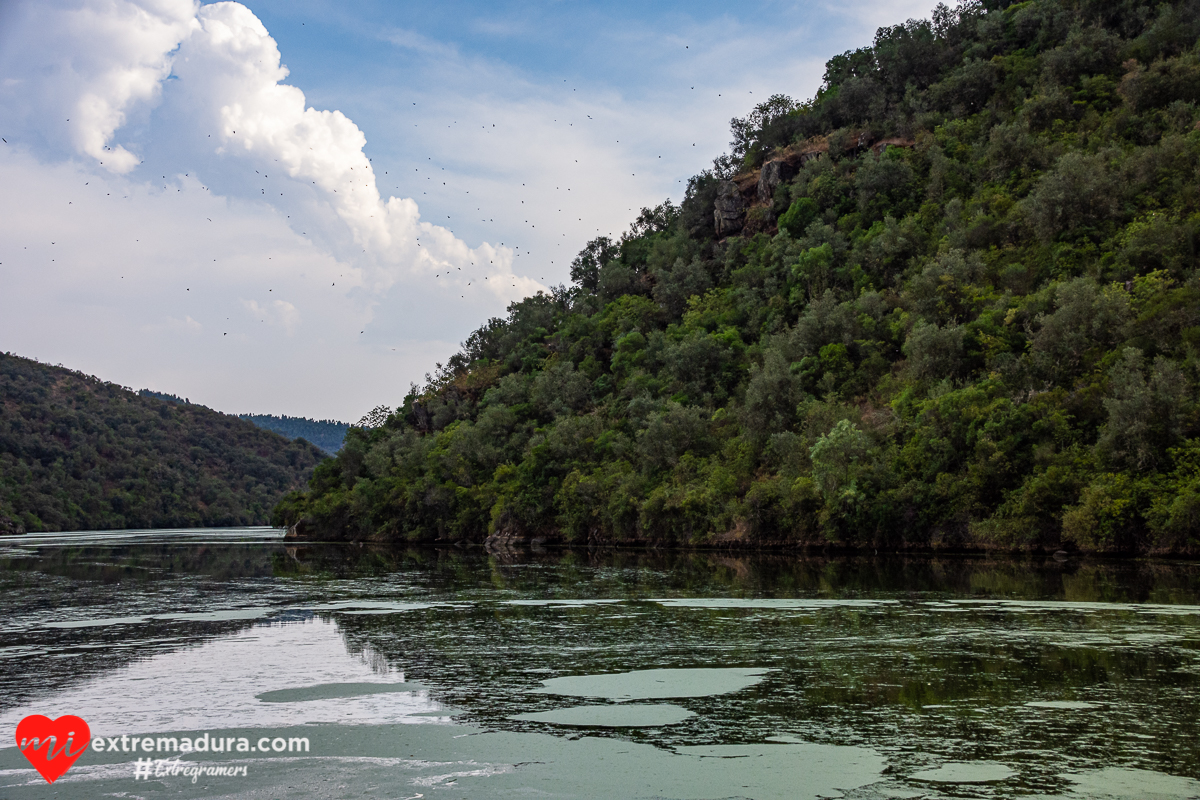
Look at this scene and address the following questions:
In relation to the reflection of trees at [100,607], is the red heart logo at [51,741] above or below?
above

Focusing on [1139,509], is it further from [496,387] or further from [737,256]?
[496,387]

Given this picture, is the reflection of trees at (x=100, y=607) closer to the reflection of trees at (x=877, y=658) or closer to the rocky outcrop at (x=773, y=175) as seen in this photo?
the reflection of trees at (x=877, y=658)

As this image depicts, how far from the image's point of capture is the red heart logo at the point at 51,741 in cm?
934

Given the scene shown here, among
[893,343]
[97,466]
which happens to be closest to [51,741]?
[893,343]

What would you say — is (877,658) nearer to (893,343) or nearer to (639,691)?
(639,691)

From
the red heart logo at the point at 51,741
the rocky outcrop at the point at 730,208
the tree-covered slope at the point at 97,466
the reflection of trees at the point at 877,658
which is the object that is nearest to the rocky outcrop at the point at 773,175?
→ the rocky outcrop at the point at 730,208

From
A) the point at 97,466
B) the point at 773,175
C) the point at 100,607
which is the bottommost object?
the point at 100,607

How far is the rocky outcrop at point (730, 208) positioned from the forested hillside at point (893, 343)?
0.34 metres

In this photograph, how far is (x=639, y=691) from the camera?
1273cm

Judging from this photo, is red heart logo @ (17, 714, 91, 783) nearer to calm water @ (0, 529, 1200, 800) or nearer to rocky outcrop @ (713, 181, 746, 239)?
calm water @ (0, 529, 1200, 800)

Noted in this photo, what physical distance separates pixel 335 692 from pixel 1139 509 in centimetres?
4057

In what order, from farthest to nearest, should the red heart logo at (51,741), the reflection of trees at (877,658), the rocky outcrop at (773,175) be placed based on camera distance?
the rocky outcrop at (773,175) < the reflection of trees at (877,658) < the red heart logo at (51,741)

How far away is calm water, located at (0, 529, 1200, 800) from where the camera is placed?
850 centimetres

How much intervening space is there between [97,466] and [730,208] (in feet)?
433
